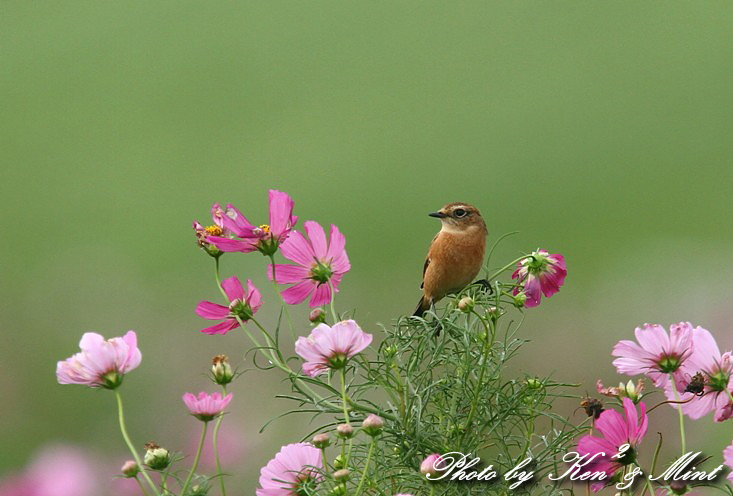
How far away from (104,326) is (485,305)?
381 centimetres

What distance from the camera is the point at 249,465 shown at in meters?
2.05

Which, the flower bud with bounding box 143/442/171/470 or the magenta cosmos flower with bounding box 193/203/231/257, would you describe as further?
the magenta cosmos flower with bounding box 193/203/231/257

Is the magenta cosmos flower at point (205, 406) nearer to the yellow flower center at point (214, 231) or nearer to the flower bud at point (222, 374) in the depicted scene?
the flower bud at point (222, 374)

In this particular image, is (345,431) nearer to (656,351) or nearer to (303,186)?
(656,351)

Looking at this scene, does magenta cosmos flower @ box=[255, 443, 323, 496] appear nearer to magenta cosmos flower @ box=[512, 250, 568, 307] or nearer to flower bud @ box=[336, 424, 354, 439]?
flower bud @ box=[336, 424, 354, 439]

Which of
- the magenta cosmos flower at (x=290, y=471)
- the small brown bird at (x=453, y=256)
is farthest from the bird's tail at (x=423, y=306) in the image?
the magenta cosmos flower at (x=290, y=471)

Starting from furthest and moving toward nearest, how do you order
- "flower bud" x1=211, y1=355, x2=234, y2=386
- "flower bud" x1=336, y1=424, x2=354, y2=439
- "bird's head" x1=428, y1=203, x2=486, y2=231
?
"bird's head" x1=428, y1=203, x2=486, y2=231 → "flower bud" x1=211, y1=355, x2=234, y2=386 → "flower bud" x1=336, y1=424, x2=354, y2=439

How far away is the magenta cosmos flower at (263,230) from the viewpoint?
3.35 feet

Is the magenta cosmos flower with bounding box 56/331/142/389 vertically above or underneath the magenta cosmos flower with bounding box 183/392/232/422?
above

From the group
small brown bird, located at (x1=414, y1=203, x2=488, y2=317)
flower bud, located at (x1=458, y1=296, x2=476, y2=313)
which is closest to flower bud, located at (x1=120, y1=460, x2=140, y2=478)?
flower bud, located at (x1=458, y1=296, x2=476, y2=313)

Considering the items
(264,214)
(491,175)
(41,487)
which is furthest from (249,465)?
(491,175)

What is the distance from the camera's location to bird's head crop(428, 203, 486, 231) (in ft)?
5.92

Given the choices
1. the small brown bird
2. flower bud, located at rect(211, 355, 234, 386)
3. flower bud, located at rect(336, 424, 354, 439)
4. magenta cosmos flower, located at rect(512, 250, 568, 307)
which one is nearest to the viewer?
flower bud, located at rect(336, 424, 354, 439)

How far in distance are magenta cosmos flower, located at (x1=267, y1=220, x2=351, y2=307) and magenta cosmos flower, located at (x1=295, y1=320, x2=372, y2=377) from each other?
12 cm
